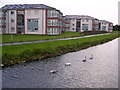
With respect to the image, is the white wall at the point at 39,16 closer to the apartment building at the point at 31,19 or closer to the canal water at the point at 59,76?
the apartment building at the point at 31,19

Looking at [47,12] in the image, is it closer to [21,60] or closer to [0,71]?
[21,60]

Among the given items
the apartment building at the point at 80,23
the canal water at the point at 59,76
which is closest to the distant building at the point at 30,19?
the canal water at the point at 59,76

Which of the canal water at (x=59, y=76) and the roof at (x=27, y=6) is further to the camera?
the roof at (x=27, y=6)

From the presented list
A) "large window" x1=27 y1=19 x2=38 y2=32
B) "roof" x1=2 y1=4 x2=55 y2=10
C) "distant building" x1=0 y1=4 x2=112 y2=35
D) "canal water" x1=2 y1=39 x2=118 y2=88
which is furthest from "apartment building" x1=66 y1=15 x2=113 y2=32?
"canal water" x1=2 y1=39 x2=118 y2=88

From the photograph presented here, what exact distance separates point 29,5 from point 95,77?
55.1 m

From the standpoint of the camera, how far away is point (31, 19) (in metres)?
63.7

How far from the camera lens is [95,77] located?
16797 millimetres

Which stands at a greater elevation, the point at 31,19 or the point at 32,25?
the point at 31,19

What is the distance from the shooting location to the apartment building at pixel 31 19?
2430 inches

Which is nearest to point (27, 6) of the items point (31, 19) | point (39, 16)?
point (31, 19)

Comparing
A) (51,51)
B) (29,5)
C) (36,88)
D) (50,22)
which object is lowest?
(36,88)

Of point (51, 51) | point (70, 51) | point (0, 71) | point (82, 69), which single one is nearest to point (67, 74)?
point (82, 69)

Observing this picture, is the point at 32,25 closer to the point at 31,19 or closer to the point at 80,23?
the point at 31,19

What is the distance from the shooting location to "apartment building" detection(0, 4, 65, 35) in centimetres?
6172
